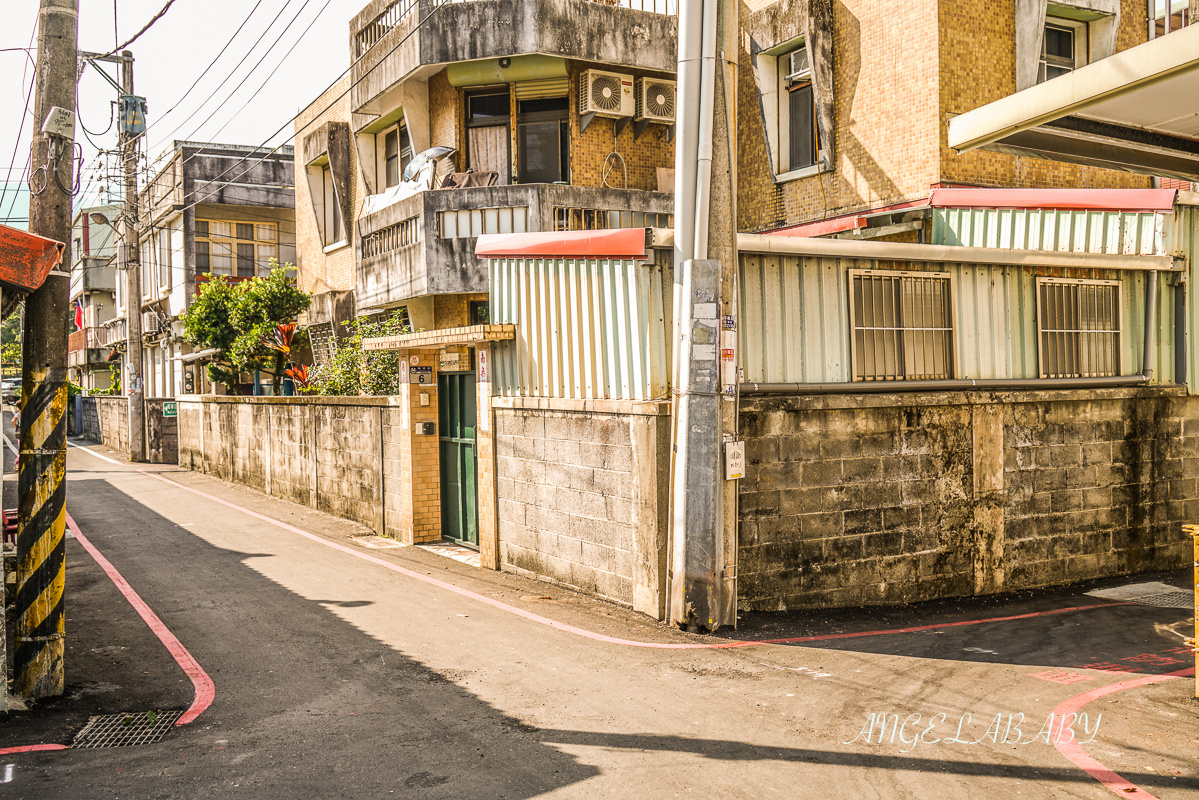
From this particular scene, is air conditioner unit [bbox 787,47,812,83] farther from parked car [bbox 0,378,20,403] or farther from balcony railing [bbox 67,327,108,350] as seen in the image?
balcony railing [bbox 67,327,108,350]

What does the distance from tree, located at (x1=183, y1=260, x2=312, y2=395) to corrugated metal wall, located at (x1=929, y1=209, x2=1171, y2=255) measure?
669 inches

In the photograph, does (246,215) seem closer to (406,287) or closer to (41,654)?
(406,287)

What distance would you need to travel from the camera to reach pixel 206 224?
33.5 m

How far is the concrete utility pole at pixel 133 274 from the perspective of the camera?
27.7m

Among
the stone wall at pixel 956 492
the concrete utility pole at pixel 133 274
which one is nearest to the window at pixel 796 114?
the stone wall at pixel 956 492

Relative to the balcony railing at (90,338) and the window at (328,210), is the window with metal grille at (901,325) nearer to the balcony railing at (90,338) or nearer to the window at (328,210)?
the window at (328,210)

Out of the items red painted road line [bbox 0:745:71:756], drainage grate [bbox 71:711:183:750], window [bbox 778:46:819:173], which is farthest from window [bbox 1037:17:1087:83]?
red painted road line [bbox 0:745:71:756]

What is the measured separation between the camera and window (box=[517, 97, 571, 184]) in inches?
671

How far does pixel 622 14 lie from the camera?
16.1 meters

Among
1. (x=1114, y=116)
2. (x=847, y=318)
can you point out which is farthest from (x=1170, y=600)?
(x=1114, y=116)

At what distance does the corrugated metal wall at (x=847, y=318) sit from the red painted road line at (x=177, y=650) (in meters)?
5.45

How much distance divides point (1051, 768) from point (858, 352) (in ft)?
16.6

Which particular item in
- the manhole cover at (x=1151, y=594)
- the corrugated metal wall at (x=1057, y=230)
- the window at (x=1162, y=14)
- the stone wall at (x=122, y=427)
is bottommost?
the manhole cover at (x=1151, y=594)

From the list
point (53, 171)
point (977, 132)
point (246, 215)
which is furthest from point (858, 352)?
point (246, 215)
